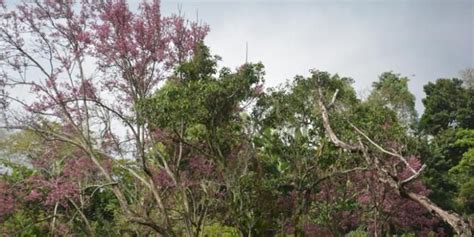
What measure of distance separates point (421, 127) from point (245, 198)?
16.9 m

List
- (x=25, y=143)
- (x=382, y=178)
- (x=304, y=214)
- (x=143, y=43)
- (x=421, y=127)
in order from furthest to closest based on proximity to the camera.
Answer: (x=421, y=127) < (x=25, y=143) < (x=304, y=214) < (x=143, y=43) < (x=382, y=178)

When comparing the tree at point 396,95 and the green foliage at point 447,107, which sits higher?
the tree at point 396,95

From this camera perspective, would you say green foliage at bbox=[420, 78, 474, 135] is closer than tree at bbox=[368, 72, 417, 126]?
Yes

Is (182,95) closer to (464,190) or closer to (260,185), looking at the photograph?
(260,185)

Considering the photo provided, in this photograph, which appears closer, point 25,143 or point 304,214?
point 304,214

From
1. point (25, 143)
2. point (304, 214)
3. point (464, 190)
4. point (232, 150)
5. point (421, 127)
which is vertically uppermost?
point (421, 127)

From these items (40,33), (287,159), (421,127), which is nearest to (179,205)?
(287,159)

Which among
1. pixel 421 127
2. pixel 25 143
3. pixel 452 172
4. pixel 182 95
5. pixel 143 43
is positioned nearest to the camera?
pixel 182 95

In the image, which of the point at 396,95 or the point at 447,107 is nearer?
the point at 447,107

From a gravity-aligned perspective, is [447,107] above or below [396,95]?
below

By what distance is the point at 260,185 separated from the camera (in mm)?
8664

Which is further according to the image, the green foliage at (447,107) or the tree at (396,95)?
the tree at (396,95)

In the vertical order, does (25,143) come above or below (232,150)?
above

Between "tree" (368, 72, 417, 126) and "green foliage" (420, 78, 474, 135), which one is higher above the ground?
"tree" (368, 72, 417, 126)
